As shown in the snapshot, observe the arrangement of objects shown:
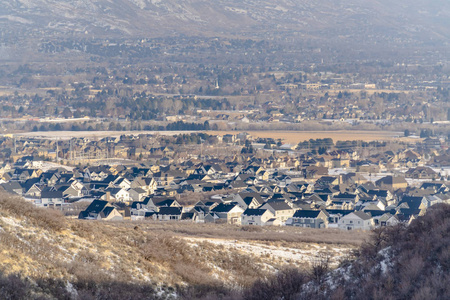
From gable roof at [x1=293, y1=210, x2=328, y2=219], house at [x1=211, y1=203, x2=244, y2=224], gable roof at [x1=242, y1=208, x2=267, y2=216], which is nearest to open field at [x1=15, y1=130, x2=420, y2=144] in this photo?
house at [x1=211, y1=203, x2=244, y2=224]

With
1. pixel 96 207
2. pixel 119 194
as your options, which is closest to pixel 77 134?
pixel 119 194

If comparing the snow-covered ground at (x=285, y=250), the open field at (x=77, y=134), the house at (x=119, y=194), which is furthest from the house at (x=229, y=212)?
the open field at (x=77, y=134)

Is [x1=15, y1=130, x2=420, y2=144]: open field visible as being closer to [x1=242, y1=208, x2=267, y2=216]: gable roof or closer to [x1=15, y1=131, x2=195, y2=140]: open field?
[x1=15, y1=131, x2=195, y2=140]: open field

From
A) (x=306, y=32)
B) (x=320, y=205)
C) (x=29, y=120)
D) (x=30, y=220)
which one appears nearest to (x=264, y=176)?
(x=320, y=205)

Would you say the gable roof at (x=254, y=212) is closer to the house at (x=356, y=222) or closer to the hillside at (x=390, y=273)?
the house at (x=356, y=222)

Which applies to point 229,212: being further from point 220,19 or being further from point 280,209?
point 220,19
